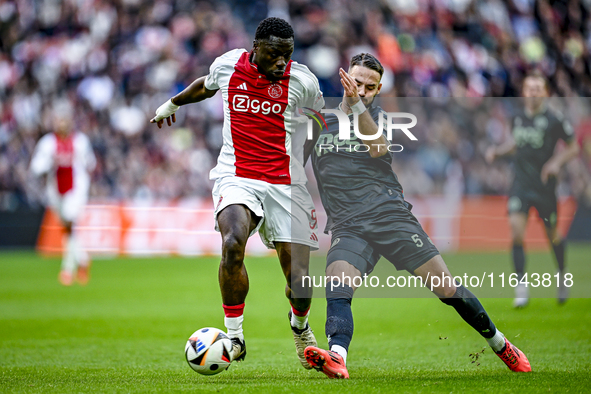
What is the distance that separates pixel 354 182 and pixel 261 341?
2.37 m

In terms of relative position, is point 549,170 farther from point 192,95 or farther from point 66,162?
point 66,162

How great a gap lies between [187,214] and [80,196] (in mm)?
4787

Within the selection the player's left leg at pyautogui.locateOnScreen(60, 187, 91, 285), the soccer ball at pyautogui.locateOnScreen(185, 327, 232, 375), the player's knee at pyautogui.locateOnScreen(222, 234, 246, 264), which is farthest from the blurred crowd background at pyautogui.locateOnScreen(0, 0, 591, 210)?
the soccer ball at pyautogui.locateOnScreen(185, 327, 232, 375)

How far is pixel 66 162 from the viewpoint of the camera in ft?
Answer: 40.7

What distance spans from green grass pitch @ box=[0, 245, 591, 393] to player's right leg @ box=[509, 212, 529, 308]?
162 millimetres

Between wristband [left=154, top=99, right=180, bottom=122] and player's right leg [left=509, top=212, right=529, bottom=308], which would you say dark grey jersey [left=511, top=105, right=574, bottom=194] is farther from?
wristband [left=154, top=99, right=180, bottom=122]

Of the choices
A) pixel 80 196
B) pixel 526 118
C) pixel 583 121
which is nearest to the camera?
pixel 526 118

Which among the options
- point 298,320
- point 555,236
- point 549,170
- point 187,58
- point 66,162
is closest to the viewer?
point 298,320

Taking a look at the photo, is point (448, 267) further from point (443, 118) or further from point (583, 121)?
point (583, 121)

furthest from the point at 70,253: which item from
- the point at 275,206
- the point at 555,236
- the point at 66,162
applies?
the point at 275,206

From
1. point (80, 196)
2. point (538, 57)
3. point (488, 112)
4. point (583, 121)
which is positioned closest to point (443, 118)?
point (488, 112)

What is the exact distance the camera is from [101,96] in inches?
765

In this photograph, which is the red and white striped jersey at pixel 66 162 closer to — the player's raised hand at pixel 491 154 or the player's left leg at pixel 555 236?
the player's raised hand at pixel 491 154

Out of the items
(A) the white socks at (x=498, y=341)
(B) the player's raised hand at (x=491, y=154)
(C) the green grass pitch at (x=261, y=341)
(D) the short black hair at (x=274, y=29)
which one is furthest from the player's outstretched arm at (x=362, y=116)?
(B) the player's raised hand at (x=491, y=154)
